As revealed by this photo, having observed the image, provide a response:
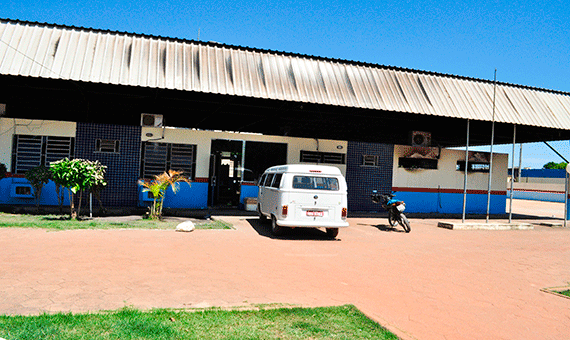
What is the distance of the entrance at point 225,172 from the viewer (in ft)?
56.3

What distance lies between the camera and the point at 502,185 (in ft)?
67.9

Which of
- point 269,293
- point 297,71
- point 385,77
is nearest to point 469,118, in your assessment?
point 385,77

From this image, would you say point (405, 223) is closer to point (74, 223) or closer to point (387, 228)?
point (387, 228)

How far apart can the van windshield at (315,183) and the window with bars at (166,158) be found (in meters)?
6.60

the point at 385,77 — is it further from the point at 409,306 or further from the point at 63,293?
the point at 63,293

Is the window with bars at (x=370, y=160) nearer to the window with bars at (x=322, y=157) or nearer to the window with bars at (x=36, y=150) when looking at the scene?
the window with bars at (x=322, y=157)

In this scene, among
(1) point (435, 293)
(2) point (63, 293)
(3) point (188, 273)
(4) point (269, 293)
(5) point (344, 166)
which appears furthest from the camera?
(5) point (344, 166)

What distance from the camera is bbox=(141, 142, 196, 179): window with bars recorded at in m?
15.8

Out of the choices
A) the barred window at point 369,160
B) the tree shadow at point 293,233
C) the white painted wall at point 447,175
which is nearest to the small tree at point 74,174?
the tree shadow at point 293,233

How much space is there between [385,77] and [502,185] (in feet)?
29.8

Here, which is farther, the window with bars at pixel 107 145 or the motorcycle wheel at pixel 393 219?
the window with bars at pixel 107 145

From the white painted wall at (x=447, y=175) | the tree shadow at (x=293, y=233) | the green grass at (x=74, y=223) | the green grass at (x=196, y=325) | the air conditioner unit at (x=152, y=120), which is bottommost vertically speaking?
A: the tree shadow at (x=293, y=233)

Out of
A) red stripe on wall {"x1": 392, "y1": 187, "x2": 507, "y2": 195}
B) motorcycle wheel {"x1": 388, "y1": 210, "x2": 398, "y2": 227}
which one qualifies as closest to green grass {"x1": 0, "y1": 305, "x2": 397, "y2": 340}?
motorcycle wheel {"x1": 388, "y1": 210, "x2": 398, "y2": 227}

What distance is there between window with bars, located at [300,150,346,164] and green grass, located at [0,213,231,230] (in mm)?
6228
